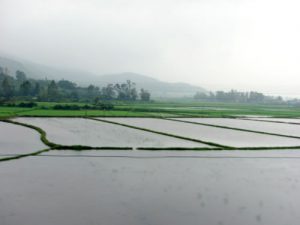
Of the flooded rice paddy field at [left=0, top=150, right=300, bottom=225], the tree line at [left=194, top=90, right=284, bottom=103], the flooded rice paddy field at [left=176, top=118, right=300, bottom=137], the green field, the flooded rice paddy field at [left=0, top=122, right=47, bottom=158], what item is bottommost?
the flooded rice paddy field at [left=0, top=150, right=300, bottom=225]

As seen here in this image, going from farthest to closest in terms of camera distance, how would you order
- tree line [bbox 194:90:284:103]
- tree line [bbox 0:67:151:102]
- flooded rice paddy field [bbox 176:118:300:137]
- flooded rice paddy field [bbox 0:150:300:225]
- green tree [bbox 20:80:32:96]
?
tree line [bbox 194:90:284:103]
green tree [bbox 20:80:32:96]
tree line [bbox 0:67:151:102]
flooded rice paddy field [bbox 176:118:300:137]
flooded rice paddy field [bbox 0:150:300:225]

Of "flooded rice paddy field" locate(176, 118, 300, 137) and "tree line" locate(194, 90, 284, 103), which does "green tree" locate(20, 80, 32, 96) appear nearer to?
"flooded rice paddy field" locate(176, 118, 300, 137)

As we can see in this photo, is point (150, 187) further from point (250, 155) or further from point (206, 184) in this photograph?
point (250, 155)

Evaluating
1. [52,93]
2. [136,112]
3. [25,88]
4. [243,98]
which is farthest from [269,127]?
[243,98]

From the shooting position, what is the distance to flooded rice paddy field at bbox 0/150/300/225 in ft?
15.3

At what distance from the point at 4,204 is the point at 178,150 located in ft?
20.8

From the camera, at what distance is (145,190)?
582cm

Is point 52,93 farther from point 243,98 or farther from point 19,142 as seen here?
point 243,98

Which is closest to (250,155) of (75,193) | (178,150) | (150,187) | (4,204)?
(178,150)

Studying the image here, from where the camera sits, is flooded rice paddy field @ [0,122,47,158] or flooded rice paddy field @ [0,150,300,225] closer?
flooded rice paddy field @ [0,150,300,225]

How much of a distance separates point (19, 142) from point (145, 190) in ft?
21.6

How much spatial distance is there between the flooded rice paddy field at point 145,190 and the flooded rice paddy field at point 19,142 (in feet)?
3.35

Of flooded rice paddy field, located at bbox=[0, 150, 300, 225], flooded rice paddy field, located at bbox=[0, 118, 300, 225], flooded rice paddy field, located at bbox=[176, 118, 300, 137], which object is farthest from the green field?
flooded rice paddy field, located at bbox=[0, 150, 300, 225]

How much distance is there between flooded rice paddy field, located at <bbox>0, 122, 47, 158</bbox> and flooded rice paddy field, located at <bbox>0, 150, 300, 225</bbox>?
1.02m
